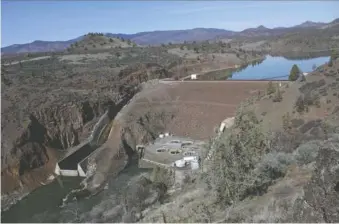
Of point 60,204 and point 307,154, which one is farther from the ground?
point 307,154

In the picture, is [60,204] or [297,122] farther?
[297,122]

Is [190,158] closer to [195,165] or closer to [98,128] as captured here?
[195,165]

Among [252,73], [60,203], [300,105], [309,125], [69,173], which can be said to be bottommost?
[60,203]

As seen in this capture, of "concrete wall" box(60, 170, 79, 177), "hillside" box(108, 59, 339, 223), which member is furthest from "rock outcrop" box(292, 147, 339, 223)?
"concrete wall" box(60, 170, 79, 177)

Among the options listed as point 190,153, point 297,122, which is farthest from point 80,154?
point 297,122

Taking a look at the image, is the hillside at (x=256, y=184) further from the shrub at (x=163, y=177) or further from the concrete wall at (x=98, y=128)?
the concrete wall at (x=98, y=128)

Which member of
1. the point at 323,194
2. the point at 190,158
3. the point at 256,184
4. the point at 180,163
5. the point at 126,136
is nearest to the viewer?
the point at 323,194

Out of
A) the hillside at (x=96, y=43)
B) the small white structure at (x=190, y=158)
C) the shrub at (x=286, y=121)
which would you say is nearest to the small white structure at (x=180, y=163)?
the small white structure at (x=190, y=158)

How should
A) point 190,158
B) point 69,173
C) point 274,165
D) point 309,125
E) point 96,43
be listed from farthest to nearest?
1. point 96,43
2. point 69,173
3. point 190,158
4. point 309,125
5. point 274,165
